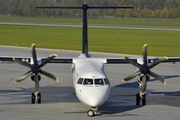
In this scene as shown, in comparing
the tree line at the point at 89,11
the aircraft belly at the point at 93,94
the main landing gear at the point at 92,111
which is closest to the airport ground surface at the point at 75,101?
the main landing gear at the point at 92,111

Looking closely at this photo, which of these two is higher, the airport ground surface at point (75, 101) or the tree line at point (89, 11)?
the tree line at point (89, 11)

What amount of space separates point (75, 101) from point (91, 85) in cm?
417

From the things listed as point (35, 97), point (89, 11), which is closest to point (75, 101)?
point (35, 97)

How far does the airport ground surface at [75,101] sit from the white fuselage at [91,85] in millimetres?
1022

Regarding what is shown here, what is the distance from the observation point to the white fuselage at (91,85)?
1986 centimetres

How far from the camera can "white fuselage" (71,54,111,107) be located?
782 inches

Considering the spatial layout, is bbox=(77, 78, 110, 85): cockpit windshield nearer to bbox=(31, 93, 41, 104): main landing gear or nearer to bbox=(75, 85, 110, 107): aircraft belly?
bbox=(75, 85, 110, 107): aircraft belly

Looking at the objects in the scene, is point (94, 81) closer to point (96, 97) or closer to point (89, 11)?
point (96, 97)

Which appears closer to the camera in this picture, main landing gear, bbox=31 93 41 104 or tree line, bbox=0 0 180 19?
main landing gear, bbox=31 93 41 104

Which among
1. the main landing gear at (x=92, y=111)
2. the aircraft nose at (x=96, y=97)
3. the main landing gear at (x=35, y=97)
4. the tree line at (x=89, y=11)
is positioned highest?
the tree line at (x=89, y=11)

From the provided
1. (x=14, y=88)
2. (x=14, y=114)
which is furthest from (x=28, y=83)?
(x=14, y=114)

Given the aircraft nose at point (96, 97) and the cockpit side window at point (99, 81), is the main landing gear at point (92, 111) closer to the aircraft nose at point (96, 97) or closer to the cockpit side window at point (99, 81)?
the aircraft nose at point (96, 97)

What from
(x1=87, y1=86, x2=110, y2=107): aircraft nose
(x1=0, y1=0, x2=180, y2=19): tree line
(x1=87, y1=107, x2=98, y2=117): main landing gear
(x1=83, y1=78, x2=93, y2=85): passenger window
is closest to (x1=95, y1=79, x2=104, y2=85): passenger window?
(x1=83, y1=78, x2=93, y2=85): passenger window

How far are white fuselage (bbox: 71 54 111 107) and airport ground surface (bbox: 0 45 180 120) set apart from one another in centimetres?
102
